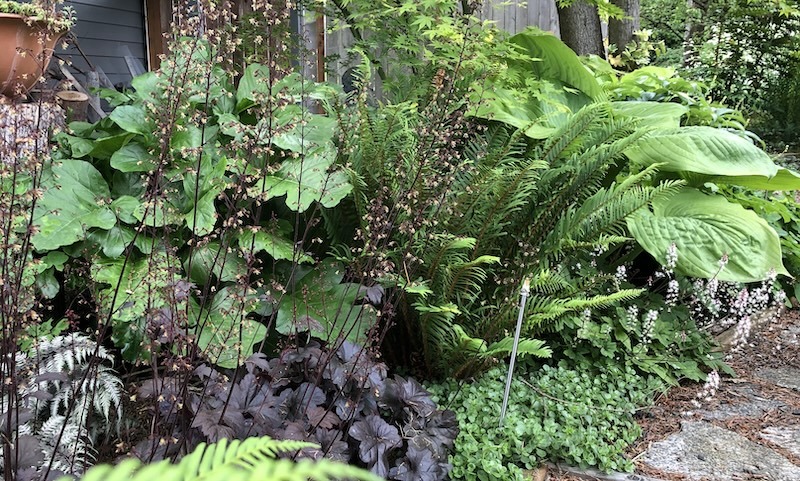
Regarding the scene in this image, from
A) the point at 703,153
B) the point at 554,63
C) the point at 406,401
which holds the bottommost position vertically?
the point at 406,401

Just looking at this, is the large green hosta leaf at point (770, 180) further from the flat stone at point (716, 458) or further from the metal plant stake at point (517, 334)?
the metal plant stake at point (517, 334)

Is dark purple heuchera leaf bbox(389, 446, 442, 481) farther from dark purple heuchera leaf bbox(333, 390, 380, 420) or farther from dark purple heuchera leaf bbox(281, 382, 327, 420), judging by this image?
dark purple heuchera leaf bbox(281, 382, 327, 420)

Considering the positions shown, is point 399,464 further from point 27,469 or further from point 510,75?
point 510,75

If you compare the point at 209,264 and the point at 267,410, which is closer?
the point at 267,410

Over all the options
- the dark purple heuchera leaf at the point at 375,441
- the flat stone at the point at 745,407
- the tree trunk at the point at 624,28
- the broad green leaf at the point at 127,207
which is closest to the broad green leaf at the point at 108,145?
the broad green leaf at the point at 127,207

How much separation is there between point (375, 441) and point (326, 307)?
0.58 metres

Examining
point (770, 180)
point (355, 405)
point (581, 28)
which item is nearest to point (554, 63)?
point (770, 180)

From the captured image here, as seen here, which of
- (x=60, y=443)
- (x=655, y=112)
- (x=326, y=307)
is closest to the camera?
(x=60, y=443)

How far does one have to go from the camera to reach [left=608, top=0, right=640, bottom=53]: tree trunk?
Answer: 16.4ft

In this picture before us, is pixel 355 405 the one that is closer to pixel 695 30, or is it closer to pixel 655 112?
pixel 655 112

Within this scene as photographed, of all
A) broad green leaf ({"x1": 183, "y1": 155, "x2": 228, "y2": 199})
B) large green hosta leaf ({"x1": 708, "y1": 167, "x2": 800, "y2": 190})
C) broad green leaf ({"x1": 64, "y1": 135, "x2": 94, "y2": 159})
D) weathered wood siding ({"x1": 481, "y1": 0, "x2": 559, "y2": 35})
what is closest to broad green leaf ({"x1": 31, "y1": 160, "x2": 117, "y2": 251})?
broad green leaf ({"x1": 64, "y1": 135, "x2": 94, "y2": 159})

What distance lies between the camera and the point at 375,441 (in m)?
1.67

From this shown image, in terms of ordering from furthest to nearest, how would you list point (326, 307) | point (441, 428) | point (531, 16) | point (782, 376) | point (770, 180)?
point (531, 16), point (770, 180), point (782, 376), point (326, 307), point (441, 428)

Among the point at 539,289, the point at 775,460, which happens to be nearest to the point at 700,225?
the point at 539,289
